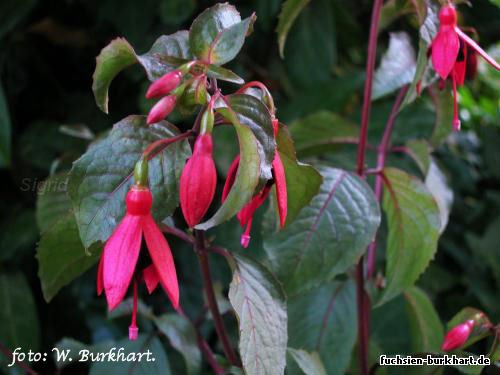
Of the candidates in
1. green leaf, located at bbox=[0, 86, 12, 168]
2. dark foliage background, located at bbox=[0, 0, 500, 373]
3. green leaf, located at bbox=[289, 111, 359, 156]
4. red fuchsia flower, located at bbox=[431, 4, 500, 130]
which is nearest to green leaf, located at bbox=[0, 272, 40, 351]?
dark foliage background, located at bbox=[0, 0, 500, 373]

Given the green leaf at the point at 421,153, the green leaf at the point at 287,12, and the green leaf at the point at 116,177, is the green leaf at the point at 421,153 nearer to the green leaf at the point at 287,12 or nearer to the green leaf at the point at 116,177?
the green leaf at the point at 287,12

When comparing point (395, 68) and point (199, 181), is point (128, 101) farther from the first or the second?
point (199, 181)

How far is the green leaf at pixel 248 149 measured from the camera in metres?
0.36

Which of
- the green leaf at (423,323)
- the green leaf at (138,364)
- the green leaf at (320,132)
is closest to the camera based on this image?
the green leaf at (138,364)

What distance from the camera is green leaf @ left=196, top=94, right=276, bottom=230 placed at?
36 centimetres

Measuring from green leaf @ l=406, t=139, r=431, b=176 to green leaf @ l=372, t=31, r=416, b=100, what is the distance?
0.07m

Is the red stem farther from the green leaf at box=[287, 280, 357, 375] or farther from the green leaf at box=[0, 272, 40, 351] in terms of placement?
the green leaf at box=[0, 272, 40, 351]

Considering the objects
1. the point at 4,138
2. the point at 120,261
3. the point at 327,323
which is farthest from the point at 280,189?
the point at 4,138

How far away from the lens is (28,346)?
2.90 feet

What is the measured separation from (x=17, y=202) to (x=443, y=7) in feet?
2.51

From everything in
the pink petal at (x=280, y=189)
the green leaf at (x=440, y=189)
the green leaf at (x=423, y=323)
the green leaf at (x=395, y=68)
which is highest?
the pink petal at (x=280, y=189)

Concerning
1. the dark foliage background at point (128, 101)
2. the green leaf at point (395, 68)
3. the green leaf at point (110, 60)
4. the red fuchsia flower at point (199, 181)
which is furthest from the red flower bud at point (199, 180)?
the dark foliage background at point (128, 101)

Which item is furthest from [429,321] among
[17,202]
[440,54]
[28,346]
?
[17,202]

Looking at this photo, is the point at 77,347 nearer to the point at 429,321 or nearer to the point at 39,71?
the point at 429,321
